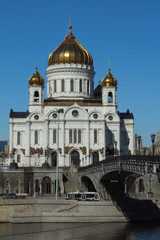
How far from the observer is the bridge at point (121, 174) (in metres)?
45.5

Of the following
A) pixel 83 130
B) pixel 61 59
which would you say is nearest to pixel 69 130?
pixel 83 130

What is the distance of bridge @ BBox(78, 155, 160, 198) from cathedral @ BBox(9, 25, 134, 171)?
9.11 meters

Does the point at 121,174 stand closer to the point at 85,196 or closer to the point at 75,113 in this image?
the point at 85,196

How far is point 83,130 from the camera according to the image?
336ft

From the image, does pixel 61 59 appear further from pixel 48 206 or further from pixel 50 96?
pixel 48 206

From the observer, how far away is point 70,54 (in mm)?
109750

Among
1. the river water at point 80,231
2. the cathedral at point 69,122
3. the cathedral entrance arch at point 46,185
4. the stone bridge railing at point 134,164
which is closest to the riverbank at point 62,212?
the river water at point 80,231

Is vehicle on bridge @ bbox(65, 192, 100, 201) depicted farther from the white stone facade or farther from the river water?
the white stone facade

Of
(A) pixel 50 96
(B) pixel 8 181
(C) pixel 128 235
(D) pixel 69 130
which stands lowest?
(C) pixel 128 235

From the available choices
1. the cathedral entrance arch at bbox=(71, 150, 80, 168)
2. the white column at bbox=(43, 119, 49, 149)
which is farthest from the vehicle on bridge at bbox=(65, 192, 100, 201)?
the white column at bbox=(43, 119, 49, 149)

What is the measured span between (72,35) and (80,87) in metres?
12.7

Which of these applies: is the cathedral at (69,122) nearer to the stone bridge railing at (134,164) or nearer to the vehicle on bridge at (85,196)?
the vehicle on bridge at (85,196)

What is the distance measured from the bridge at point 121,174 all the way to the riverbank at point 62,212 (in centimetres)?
358

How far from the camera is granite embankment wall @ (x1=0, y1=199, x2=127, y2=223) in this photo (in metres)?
62.9
